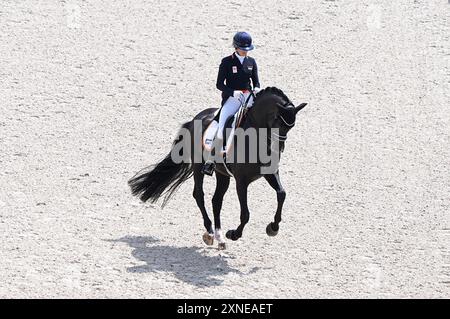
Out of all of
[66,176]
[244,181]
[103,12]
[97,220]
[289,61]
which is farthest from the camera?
[103,12]

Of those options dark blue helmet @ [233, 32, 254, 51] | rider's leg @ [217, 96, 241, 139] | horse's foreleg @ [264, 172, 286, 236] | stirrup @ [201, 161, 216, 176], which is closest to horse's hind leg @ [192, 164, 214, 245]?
stirrup @ [201, 161, 216, 176]

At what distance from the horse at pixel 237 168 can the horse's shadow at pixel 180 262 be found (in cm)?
43

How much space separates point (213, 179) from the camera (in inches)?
728

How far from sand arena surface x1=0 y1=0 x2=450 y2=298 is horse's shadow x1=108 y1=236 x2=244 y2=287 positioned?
41mm

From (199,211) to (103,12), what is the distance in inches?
371

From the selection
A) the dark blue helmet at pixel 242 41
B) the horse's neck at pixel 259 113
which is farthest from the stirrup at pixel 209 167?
the dark blue helmet at pixel 242 41

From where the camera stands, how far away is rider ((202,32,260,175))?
599 inches

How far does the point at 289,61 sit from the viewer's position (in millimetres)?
23078

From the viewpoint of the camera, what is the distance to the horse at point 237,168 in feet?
47.4
